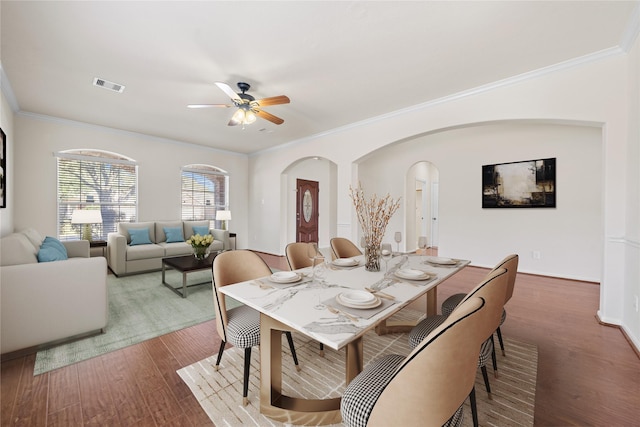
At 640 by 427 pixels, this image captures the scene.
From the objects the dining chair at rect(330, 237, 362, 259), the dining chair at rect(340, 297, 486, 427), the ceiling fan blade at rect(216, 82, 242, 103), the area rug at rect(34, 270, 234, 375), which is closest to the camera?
the dining chair at rect(340, 297, 486, 427)

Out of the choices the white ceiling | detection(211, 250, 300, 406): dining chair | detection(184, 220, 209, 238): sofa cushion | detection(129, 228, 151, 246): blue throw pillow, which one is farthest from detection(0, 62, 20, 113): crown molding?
detection(211, 250, 300, 406): dining chair

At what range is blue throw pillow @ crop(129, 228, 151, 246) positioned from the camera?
4844mm

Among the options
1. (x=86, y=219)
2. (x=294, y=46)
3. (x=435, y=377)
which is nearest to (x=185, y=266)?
(x=86, y=219)

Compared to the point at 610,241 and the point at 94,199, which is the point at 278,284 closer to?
the point at 610,241

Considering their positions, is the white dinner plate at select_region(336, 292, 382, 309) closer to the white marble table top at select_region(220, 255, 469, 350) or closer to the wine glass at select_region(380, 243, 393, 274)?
the white marble table top at select_region(220, 255, 469, 350)

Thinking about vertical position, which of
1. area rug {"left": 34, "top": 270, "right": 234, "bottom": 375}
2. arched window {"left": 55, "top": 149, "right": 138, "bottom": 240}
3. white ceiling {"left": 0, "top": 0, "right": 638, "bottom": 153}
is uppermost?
white ceiling {"left": 0, "top": 0, "right": 638, "bottom": 153}

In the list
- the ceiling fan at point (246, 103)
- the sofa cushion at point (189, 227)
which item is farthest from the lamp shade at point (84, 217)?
the ceiling fan at point (246, 103)

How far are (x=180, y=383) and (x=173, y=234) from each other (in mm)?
4207

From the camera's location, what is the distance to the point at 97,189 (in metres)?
5.09

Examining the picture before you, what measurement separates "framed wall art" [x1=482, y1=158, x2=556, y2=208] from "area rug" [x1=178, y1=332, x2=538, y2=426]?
331 cm

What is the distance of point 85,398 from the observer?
1619mm

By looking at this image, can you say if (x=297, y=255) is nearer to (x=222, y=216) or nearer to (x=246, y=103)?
(x=246, y=103)

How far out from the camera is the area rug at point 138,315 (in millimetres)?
2102

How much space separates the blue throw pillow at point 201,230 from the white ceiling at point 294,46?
2.73 meters
